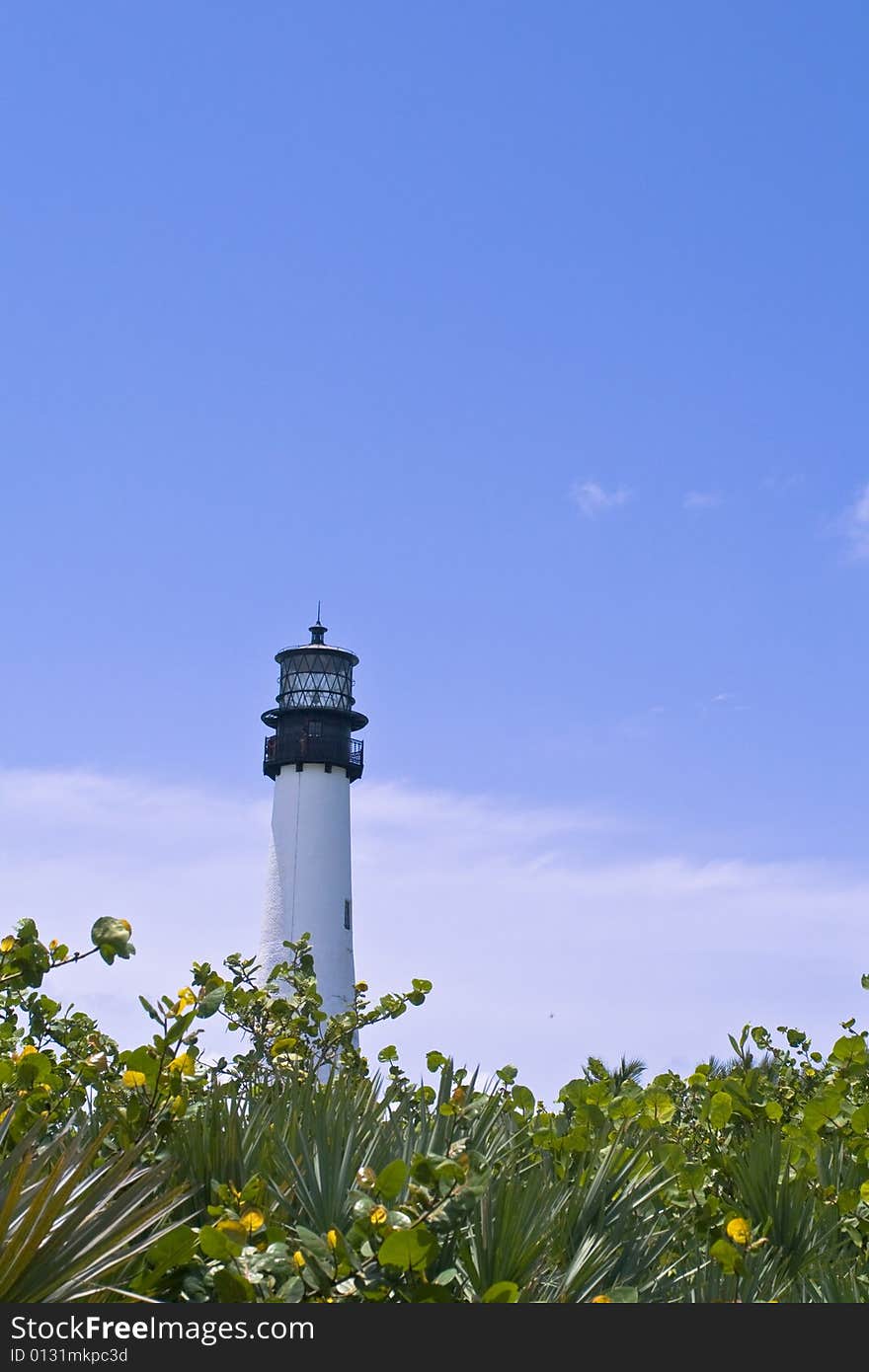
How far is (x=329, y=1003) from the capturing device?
98.8 ft

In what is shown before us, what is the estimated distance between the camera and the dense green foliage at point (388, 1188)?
9.46ft

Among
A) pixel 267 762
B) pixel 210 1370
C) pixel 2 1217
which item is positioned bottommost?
pixel 210 1370

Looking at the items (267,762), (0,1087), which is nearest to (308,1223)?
(0,1087)

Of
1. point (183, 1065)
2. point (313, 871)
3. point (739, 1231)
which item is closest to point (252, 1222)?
point (183, 1065)

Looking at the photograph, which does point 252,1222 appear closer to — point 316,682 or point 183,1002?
point 183,1002

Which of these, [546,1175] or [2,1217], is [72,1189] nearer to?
[2,1217]

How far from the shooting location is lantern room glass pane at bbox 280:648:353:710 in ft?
110

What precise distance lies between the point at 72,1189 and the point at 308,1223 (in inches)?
32.8

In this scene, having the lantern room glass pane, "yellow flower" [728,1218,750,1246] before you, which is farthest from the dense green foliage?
the lantern room glass pane

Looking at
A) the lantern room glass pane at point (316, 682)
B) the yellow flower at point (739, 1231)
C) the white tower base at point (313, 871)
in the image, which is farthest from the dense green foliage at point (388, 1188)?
the lantern room glass pane at point (316, 682)

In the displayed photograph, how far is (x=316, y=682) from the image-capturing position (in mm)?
33719

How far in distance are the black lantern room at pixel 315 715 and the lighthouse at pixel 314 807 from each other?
0.09 ft

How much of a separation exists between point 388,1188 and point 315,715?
3070 centimetres

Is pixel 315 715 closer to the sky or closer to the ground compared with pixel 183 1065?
closer to the sky
